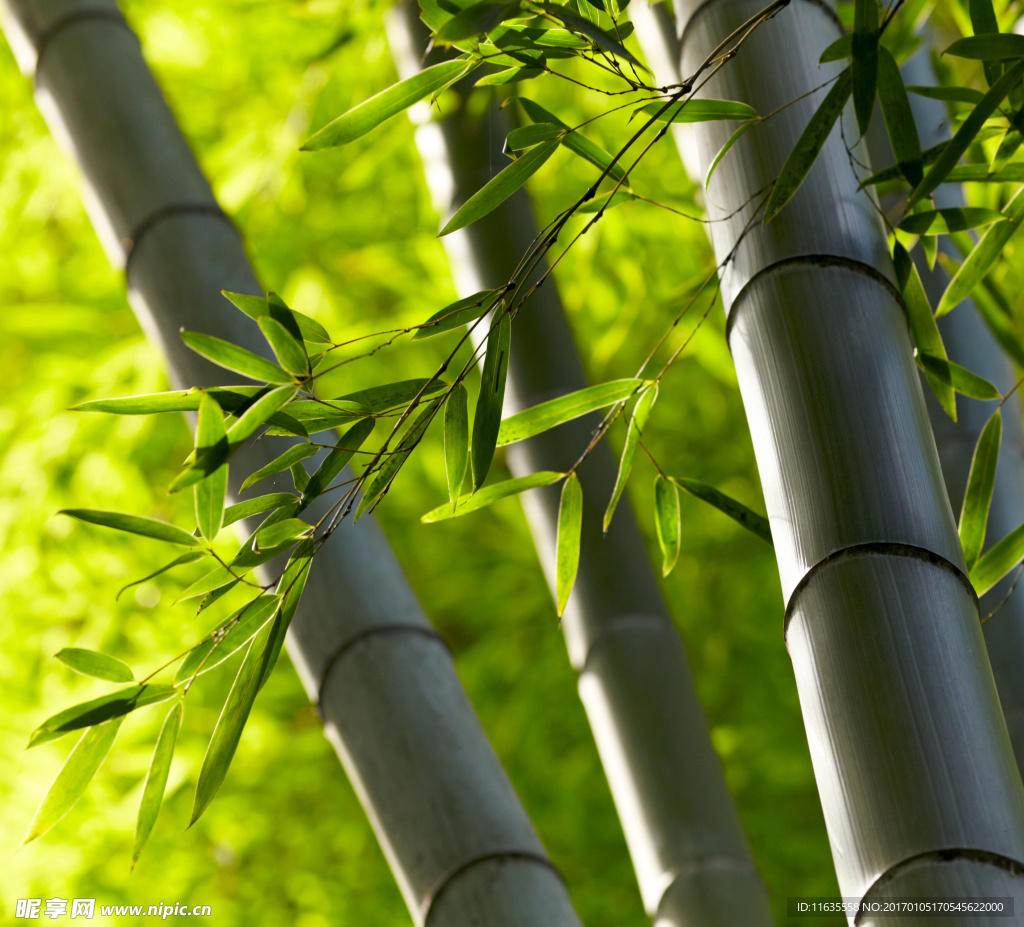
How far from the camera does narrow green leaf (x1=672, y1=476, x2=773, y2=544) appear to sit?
74cm

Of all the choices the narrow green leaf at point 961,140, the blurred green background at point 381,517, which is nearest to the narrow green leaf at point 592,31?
the narrow green leaf at point 961,140

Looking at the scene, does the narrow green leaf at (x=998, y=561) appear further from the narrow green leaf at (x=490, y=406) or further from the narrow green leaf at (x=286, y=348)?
the narrow green leaf at (x=286, y=348)

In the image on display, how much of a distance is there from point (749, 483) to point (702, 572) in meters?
0.22

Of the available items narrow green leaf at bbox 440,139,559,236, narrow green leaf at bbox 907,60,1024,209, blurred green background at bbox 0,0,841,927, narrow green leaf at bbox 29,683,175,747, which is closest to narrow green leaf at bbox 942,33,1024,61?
narrow green leaf at bbox 907,60,1024,209

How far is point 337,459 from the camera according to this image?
64cm

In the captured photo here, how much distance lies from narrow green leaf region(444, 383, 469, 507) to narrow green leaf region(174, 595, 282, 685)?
Answer: 0.14 m

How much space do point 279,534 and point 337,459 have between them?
7 cm

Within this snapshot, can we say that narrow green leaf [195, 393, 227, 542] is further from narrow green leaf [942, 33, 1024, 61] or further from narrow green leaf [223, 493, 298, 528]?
narrow green leaf [942, 33, 1024, 61]

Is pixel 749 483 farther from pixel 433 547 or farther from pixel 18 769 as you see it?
pixel 18 769

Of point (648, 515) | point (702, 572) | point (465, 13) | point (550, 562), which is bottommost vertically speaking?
point (465, 13)

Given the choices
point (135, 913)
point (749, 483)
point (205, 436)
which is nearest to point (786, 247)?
point (205, 436)

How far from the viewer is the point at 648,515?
2043mm

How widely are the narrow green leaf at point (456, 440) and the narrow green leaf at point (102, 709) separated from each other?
22cm

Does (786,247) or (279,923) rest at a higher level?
(786,247)
